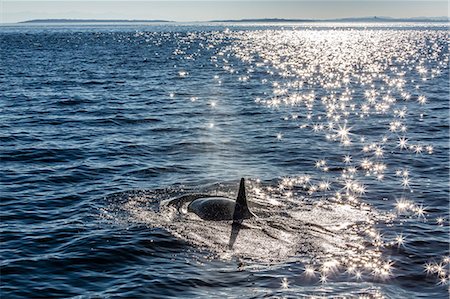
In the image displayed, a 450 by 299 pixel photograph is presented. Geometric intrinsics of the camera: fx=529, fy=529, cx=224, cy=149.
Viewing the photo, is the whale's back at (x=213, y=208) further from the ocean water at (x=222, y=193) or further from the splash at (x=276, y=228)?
the ocean water at (x=222, y=193)

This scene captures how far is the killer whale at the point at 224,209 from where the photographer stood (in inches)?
858

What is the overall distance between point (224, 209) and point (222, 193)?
3353 mm

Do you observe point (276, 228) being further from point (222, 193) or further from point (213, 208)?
point (222, 193)

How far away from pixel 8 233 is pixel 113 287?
653 cm

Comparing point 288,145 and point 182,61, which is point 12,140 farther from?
point 182,61

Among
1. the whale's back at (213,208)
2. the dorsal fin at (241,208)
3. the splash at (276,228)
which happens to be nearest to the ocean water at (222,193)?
the splash at (276,228)

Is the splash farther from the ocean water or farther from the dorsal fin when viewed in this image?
the dorsal fin

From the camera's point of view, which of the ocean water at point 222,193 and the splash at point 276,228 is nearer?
the ocean water at point 222,193

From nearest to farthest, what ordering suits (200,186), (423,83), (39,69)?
(200,186), (423,83), (39,69)

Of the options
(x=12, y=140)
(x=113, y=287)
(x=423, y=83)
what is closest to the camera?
(x=113, y=287)

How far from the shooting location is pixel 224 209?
22.2 metres

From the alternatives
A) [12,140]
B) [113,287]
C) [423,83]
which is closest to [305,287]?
[113,287]

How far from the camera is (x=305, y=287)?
1650 cm

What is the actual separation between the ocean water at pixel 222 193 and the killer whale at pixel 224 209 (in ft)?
1.75
